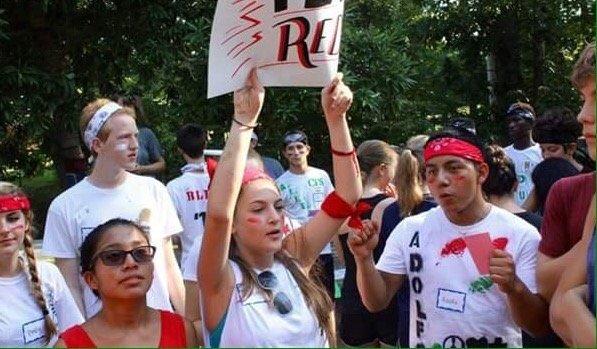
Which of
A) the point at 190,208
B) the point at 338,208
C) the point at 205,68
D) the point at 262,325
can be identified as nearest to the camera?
the point at 262,325

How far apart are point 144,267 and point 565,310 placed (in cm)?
155

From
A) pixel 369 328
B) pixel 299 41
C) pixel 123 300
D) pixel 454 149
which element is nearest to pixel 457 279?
pixel 454 149

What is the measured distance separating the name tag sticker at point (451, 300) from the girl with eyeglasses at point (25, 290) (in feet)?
5.08

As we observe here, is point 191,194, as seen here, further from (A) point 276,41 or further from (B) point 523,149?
(A) point 276,41

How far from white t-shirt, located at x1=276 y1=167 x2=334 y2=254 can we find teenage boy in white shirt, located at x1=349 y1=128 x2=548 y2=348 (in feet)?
14.6

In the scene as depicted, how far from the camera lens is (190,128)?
6988 millimetres

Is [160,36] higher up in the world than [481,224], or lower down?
higher up

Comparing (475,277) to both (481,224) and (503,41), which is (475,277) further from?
(503,41)

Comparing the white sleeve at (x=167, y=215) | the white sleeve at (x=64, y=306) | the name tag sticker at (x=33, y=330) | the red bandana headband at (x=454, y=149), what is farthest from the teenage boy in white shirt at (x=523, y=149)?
the name tag sticker at (x=33, y=330)

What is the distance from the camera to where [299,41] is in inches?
133

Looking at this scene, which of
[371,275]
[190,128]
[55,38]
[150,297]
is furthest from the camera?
[55,38]

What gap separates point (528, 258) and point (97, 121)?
7.15ft

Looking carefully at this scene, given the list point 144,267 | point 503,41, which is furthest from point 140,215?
point 503,41

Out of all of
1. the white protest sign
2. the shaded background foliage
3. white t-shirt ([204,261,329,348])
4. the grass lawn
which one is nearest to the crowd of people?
white t-shirt ([204,261,329,348])
